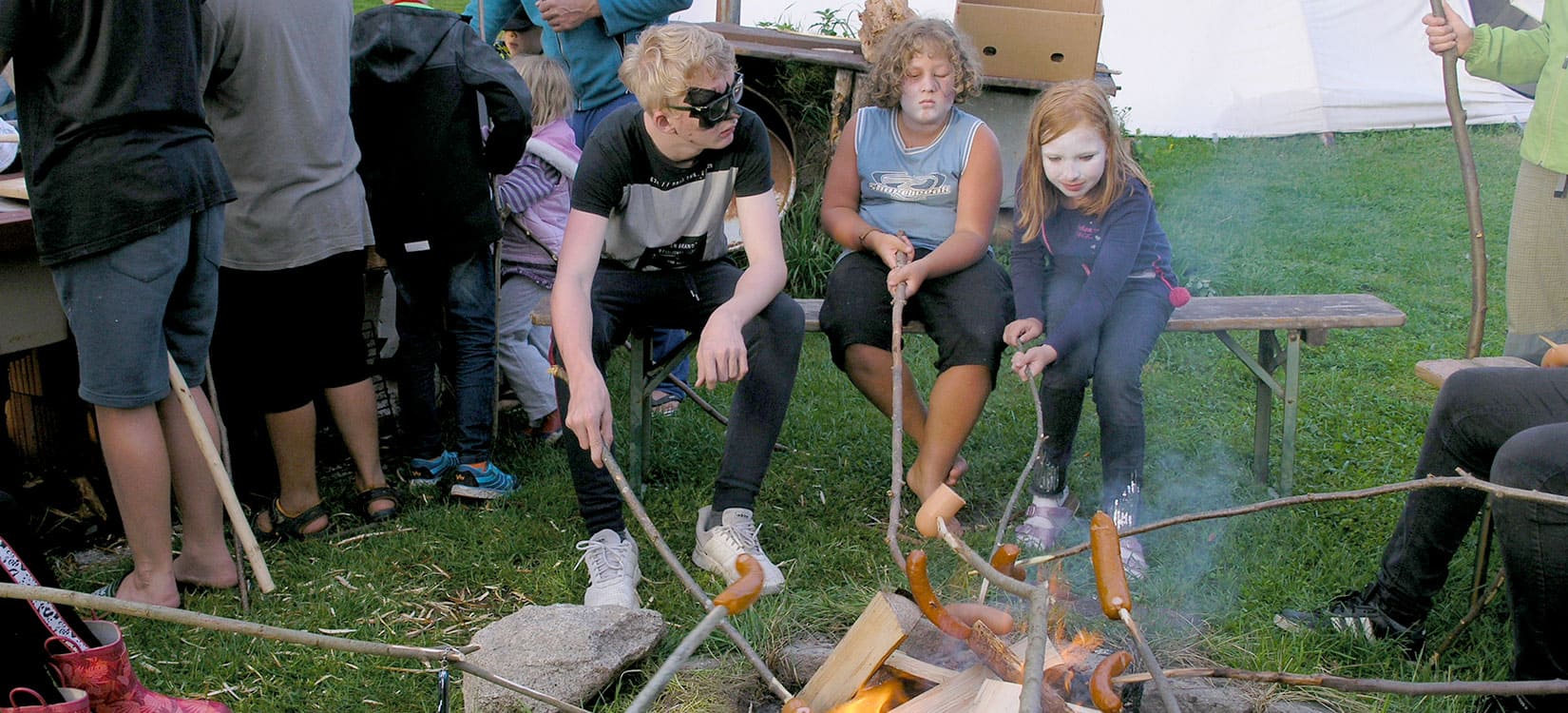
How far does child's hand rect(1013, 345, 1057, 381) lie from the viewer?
10.7ft

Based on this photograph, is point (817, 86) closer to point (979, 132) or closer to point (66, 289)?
point (979, 132)

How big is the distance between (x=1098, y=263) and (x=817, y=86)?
2.94 m

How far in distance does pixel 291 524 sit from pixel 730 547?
1.37 metres

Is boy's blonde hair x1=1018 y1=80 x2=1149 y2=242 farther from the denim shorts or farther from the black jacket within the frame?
the denim shorts

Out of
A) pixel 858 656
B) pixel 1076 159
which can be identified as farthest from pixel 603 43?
pixel 858 656

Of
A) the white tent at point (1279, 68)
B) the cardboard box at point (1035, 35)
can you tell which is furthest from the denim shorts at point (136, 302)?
the white tent at point (1279, 68)

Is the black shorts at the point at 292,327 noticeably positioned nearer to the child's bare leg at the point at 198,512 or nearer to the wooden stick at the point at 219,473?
the child's bare leg at the point at 198,512

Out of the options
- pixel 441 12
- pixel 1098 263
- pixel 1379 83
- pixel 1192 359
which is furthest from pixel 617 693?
pixel 1379 83

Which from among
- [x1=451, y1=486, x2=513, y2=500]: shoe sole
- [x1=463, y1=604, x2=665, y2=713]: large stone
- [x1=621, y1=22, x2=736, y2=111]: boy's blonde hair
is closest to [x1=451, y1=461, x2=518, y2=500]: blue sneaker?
[x1=451, y1=486, x2=513, y2=500]: shoe sole

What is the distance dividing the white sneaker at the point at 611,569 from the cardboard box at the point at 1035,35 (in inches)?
128

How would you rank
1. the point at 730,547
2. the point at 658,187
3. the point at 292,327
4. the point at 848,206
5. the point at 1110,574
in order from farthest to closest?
the point at 848,206 < the point at 292,327 < the point at 658,187 < the point at 730,547 < the point at 1110,574

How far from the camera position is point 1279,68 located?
863 centimetres

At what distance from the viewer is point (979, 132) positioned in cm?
368

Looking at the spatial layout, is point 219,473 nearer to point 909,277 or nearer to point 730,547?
point 730,547
